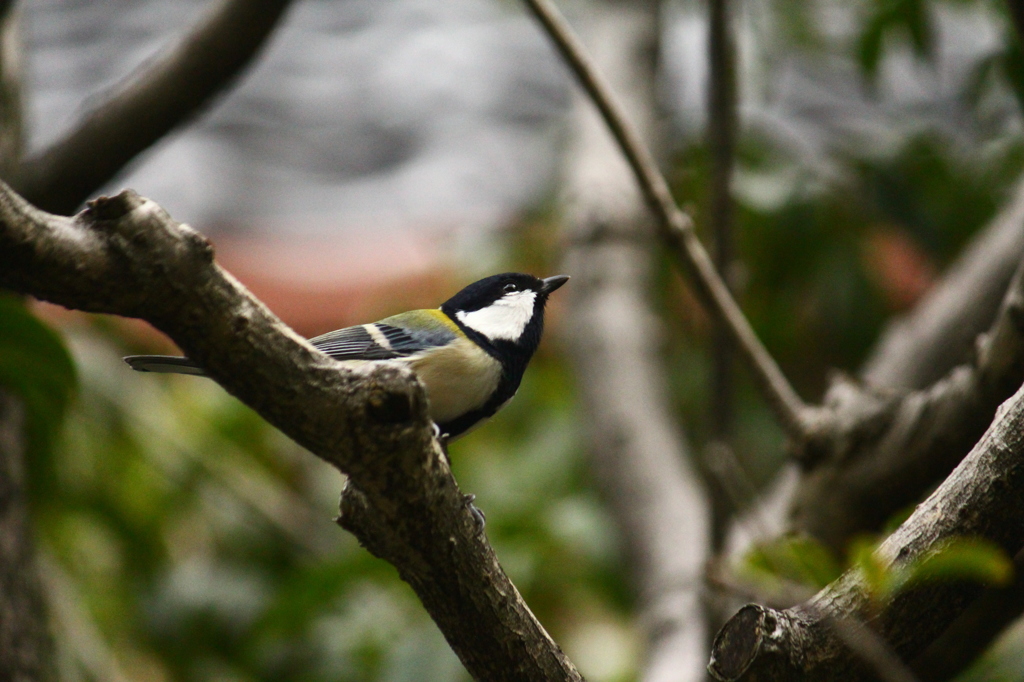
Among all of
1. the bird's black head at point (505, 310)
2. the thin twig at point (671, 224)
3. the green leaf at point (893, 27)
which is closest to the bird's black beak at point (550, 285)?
the bird's black head at point (505, 310)

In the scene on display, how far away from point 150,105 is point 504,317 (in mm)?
736

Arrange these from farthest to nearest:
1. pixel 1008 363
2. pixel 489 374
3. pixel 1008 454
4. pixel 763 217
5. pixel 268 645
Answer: pixel 268 645, pixel 763 217, pixel 489 374, pixel 1008 363, pixel 1008 454

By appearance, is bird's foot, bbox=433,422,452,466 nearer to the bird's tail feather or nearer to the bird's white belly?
the bird's white belly

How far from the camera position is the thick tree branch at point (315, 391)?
83 centimetres

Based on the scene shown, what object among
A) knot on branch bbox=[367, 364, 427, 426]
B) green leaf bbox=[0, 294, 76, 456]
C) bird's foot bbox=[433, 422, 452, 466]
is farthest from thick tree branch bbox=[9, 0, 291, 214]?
knot on branch bbox=[367, 364, 427, 426]

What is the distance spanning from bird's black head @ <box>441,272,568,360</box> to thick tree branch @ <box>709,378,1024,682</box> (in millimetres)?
742

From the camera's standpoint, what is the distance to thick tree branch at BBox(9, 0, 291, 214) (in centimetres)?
161

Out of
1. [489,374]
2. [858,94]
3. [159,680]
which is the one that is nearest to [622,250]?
[489,374]

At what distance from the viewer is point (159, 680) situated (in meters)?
3.07

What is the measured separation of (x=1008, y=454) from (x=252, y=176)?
18.2 feet

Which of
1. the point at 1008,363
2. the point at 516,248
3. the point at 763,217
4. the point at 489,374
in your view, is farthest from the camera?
the point at 516,248

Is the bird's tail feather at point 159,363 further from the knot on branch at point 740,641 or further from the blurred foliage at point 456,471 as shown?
the blurred foliage at point 456,471

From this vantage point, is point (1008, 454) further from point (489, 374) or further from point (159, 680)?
point (159, 680)

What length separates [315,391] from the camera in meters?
0.91
